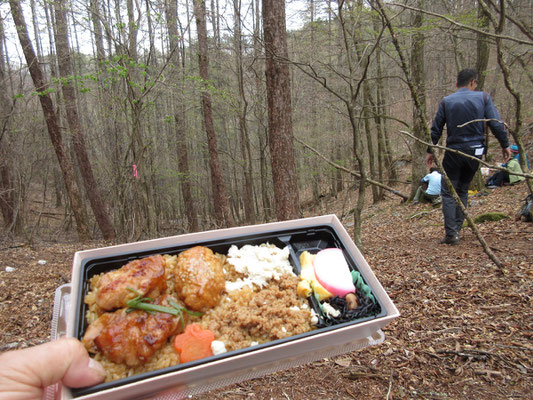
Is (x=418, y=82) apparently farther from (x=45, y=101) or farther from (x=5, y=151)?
(x=5, y=151)

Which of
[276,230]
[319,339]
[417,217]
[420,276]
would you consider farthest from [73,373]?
[417,217]

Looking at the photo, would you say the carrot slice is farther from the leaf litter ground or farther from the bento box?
the leaf litter ground

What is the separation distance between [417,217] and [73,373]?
745 centimetres

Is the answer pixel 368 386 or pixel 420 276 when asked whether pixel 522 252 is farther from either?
pixel 368 386

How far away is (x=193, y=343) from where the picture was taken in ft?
4.10

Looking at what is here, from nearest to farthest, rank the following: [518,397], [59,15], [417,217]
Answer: [518,397] < [417,217] < [59,15]

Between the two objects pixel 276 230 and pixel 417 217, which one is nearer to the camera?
pixel 276 230

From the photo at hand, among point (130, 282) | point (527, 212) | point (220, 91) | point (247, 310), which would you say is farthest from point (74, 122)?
point (527, 212)

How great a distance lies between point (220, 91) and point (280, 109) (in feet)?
15.8

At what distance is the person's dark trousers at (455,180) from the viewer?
3887 millimetres

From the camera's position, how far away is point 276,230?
1.73 meters

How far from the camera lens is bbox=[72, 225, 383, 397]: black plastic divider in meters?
1.12

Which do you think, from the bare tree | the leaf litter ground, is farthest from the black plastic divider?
the bare tree

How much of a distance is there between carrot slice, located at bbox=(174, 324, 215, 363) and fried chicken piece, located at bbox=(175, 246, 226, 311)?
0.39 feet
